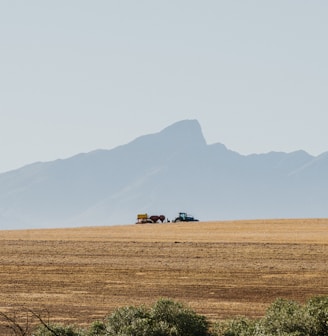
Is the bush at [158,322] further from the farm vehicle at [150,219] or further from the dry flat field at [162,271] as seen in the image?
the farm vehicle at [150,219]

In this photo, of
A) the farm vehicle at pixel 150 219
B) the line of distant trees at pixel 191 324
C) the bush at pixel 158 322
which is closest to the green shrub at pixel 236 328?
the line of distant trees at pixel 191 324

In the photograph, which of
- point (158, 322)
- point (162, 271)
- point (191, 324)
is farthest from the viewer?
point (162, 271)

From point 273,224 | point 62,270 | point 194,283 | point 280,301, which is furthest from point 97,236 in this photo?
point 280,301

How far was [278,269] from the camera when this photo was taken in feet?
139

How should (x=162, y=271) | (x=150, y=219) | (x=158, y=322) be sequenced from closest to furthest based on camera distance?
(x=158, y=322), (x=162, y=271), (x=150, y=219)

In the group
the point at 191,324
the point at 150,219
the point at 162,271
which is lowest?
the point at 191,324

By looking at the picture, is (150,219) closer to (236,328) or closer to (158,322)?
(236,328)

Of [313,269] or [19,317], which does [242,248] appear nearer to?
[313,269]

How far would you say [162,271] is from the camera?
42.1m

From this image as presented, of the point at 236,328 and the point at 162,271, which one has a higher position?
the point at 162,271

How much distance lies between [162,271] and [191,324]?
71.9 ft

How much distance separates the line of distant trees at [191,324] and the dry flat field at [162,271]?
834cm

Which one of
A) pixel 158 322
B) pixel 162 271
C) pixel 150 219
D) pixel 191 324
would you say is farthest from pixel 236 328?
pixel 150 219

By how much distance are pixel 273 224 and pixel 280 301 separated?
2285 inches
